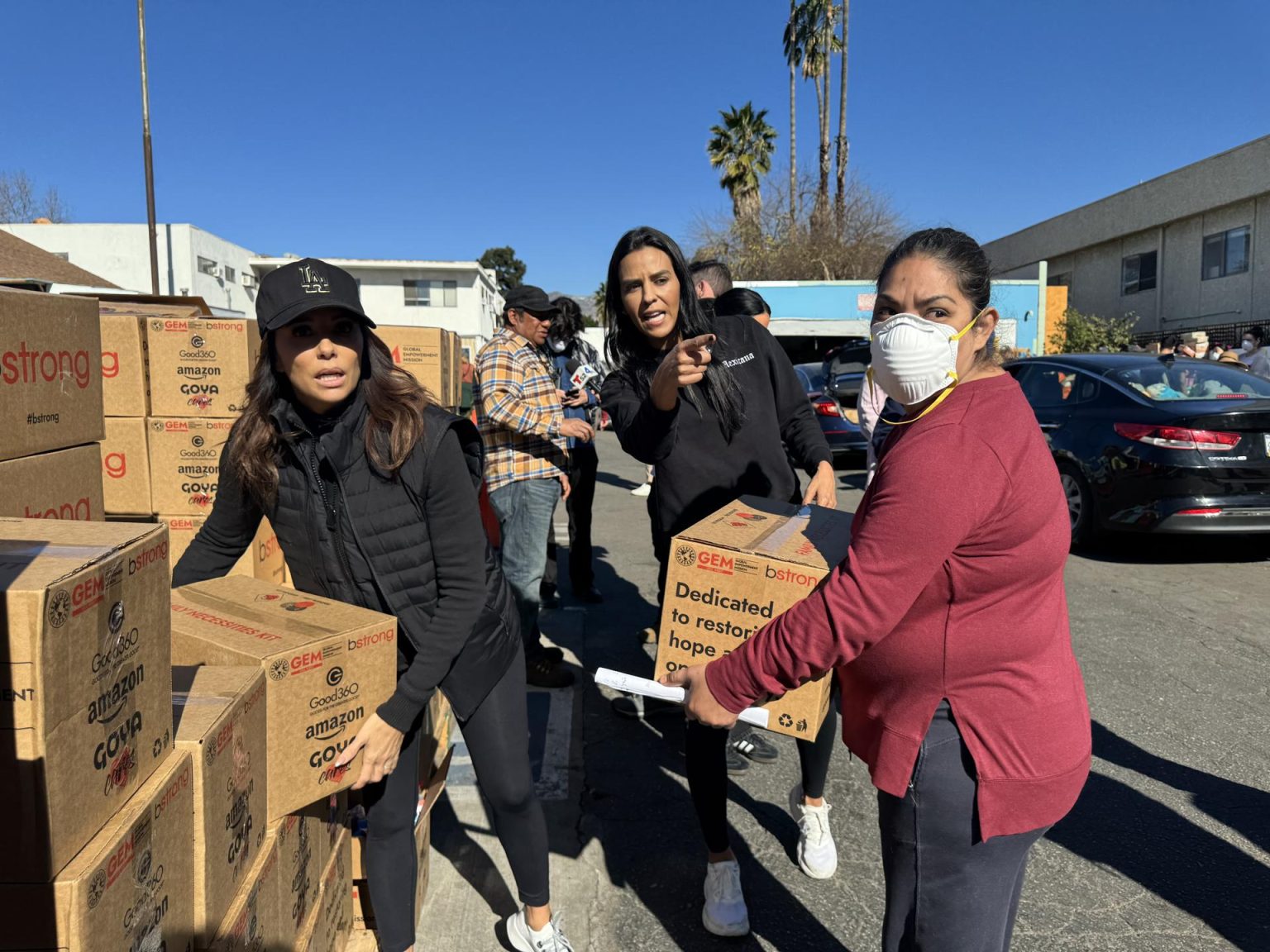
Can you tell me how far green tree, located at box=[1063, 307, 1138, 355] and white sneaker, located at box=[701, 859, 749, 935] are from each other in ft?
77.7

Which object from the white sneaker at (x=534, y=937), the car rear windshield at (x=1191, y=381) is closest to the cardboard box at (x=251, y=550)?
the white sneaker at (x=534, y=937)

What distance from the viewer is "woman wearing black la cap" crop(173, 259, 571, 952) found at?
196 cm

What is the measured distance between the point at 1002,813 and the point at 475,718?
4.32ft

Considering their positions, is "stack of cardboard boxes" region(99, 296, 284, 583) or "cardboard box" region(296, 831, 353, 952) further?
"stack of cardboard boxes" region(99, 296, 284, 583)

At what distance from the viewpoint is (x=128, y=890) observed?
4.02ft

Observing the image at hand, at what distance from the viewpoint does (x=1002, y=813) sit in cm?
148

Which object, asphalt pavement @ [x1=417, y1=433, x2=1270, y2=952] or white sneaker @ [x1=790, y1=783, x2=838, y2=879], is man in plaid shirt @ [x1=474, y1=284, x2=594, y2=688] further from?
white sneaker @ [x1=790, y1=783, x2=838, y2=879]

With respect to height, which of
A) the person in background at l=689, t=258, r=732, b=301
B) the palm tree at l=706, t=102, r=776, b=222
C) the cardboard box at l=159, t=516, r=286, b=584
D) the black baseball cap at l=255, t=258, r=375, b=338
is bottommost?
the cardboard box at l=159, t=516, r=286, b=584

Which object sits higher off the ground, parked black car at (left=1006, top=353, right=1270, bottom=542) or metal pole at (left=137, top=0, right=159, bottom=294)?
metal pole at (left=137, top=0, right=159, bottom=294)

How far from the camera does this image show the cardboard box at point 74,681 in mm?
1062

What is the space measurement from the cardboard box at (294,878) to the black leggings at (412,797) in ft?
0.57

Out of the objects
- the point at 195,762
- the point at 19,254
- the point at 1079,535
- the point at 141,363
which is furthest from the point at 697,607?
the point at 19,254

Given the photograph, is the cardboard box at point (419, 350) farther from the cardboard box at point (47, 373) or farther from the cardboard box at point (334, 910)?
the cardboard box at point (334, 910)

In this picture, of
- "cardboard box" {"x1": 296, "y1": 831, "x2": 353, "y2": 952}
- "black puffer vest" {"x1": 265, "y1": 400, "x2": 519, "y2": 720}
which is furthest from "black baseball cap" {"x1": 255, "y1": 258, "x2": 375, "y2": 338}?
"cardboard box" {"x1": 296, "y1": 831, "x2": 353, "y2": 952}
